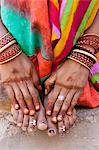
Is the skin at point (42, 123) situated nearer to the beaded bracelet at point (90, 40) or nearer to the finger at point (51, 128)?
the finger at point (51, 128)

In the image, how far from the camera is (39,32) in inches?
53.1

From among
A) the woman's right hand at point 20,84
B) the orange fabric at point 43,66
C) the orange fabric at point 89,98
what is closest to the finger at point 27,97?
the woman's right hand at point 20,84

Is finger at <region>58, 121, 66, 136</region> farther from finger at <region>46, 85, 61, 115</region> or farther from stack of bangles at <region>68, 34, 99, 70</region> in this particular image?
stack of bangles at <region>68, 34, 99, 70</region>

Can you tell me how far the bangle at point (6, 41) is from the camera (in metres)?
1.34

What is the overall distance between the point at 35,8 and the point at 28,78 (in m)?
0.24

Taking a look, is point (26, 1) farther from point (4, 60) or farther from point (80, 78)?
point (80, 78)

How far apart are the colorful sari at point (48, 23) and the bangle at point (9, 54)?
0.04 meters

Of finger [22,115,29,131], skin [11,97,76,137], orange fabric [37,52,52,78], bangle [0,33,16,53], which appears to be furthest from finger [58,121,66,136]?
bangle [0,33,16,53]

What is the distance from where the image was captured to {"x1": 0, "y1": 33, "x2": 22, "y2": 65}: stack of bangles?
1340 mm

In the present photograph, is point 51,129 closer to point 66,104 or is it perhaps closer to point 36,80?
point 66,104

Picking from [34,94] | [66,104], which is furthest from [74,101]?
[34,94]

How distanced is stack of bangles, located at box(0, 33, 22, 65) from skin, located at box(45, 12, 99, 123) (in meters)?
0.16

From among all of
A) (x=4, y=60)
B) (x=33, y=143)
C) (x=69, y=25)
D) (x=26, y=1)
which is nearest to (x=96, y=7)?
(x=69, y=25)

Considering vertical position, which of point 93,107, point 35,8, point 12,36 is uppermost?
point 35,8
